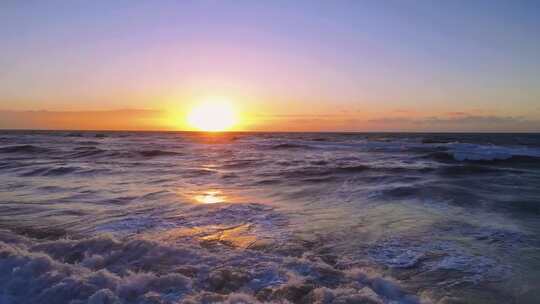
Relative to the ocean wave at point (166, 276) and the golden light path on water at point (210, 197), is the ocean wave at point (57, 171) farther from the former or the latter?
the ocean wave at point (166, 276)

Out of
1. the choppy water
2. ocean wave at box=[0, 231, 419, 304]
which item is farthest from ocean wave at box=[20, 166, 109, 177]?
ocean wave at box=[0, 231, 419, 304]

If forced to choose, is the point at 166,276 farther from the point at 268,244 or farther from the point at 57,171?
the point at 57,171

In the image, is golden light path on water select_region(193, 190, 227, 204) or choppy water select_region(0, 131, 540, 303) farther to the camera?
golden light path on water select_region(193, 190, 227, 204)

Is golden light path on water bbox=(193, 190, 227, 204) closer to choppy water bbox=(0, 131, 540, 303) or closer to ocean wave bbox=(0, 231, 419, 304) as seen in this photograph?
choppy water bbox=(0, 131, 540, 303)

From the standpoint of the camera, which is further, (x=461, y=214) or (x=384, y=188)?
(x=384, y=188)

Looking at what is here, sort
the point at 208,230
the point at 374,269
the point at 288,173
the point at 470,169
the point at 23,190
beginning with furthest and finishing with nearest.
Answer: the point at 470,169 → the point at 288,173 → the point at 23,190 → the point at 208,230 → the point at 374,269

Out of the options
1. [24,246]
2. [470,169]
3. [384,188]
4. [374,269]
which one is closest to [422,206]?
[384,188]

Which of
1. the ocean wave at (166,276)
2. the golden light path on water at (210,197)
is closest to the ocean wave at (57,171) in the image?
the golden light path on water at (210,197)

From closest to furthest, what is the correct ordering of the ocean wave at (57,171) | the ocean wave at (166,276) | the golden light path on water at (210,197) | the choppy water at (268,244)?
1. the ocean wave at (166,276)
2. the choppy water at (268,244)
3. the golden light path on water at (210,197)
4. the ocean wave at (57,171)

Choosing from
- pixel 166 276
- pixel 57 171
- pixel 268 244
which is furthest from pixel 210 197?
pixel 57 171

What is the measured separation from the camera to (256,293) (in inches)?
157

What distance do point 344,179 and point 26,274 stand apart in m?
10.9

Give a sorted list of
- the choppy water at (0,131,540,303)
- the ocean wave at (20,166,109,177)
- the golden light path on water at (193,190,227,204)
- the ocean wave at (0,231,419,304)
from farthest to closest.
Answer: the ocean wave at (20,166,109,177) < the golden light path on water at (193,190,227,204) < the choppy water at (0,131,540,303) < the ocean wave at (0,231,419,304)

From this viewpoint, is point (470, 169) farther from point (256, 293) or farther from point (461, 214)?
point (256, 293)
